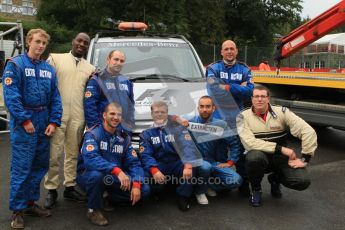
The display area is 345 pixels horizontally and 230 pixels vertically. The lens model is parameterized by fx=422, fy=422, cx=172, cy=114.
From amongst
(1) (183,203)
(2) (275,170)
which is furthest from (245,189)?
(1) (183,203)

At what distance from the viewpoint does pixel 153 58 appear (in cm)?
560

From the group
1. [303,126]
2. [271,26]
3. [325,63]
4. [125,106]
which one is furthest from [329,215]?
[271,26]

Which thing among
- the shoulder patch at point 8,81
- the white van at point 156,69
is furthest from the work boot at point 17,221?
the white van at point 156,69

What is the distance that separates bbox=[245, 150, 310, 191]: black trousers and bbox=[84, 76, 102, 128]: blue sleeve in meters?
1.58

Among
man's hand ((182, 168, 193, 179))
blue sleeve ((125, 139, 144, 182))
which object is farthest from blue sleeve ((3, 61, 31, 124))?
man's hand ((182, 168, 193, 179))

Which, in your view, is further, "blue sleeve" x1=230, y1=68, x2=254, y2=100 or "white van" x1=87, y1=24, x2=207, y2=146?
"blue sleeve" x1=230, y1=68, x2=254, y2=100

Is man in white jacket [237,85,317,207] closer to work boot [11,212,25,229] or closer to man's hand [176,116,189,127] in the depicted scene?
man's hand [176,116,189,127]

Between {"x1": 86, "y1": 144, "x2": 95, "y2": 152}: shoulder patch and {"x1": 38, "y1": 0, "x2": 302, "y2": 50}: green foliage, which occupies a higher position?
{"x1": 38, "y1": 0, "x2": 302, "y2": 50}: green foliage

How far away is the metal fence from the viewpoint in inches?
664

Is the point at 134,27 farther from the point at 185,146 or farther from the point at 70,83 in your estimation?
the point at 185,146

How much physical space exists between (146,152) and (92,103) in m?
0.71

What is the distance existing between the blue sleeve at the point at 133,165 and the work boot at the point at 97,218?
0.44 m

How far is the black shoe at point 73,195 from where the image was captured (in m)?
4.42

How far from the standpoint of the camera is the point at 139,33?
654 centimetres
